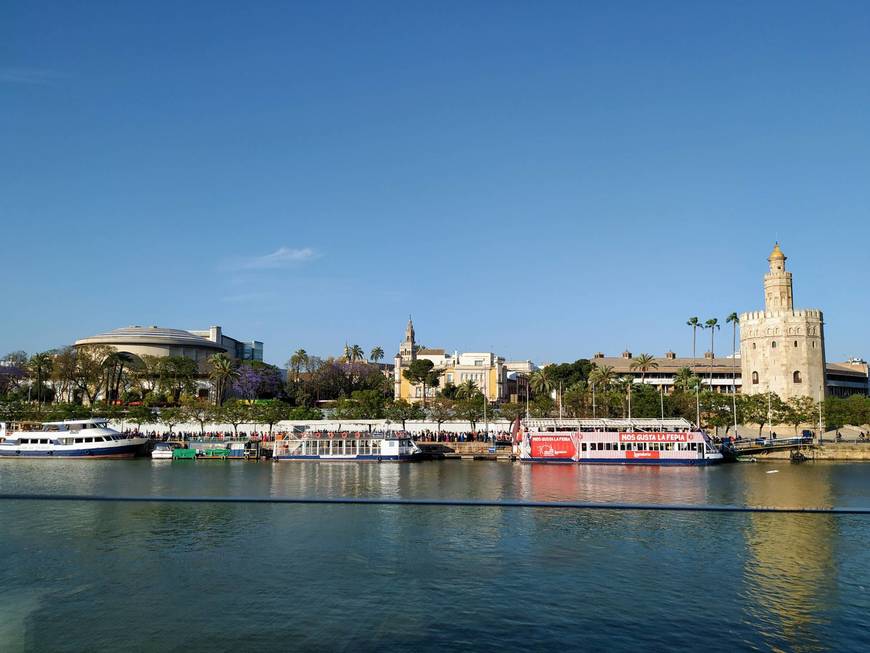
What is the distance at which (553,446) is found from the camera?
64.5 metres

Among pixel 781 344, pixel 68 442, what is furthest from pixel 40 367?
pixel 781 344

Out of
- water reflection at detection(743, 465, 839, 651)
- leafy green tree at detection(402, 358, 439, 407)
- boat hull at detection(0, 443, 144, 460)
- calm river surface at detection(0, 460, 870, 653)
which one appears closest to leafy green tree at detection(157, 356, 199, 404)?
boat hull at detection(0, 443, 144, 460)

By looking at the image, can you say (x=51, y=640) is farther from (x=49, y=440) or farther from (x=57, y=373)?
(x=57, y=373)

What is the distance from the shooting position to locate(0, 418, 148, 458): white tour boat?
70.5 m

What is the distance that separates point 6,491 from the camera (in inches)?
1709

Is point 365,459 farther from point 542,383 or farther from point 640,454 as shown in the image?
point 542,383

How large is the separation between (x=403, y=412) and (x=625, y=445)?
1122 inches

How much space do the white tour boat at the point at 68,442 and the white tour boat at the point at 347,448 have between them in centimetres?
1549

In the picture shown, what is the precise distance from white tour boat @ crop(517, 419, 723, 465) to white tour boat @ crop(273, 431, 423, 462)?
34.5 ft

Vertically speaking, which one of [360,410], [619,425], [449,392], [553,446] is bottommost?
[553,446]

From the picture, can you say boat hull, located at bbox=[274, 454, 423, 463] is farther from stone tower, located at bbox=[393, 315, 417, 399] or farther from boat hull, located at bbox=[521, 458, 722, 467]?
stone tower, located at bbox=[393, 315, 417, 399]

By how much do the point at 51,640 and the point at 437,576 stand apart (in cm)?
1079

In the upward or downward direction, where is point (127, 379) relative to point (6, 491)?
upward

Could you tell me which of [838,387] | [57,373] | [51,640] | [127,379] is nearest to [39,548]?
[51,640]
